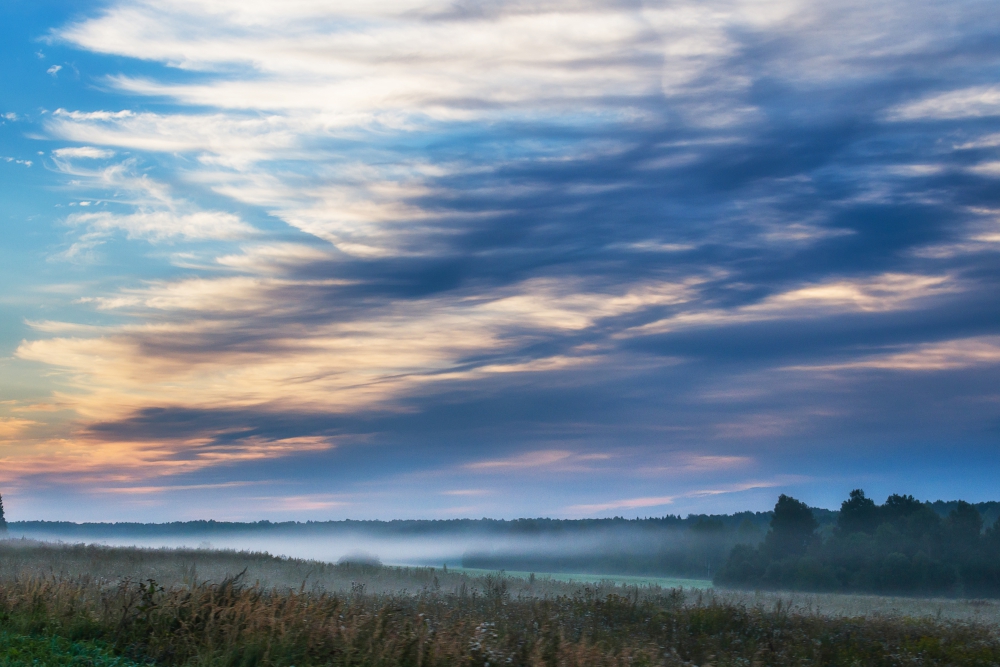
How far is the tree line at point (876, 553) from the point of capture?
247 ft

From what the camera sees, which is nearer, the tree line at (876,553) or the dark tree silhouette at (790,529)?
the tree line at (876,553)

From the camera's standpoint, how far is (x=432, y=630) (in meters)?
14.4

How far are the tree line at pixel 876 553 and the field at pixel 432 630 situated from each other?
54.7 meters

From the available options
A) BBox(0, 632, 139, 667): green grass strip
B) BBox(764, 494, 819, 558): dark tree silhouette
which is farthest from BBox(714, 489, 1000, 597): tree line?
BBox(0, 632, 139, 667): green grass strip

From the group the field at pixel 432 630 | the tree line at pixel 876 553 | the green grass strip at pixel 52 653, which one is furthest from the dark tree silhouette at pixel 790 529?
the green grass strip at pixel 52 653

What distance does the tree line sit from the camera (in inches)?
2970

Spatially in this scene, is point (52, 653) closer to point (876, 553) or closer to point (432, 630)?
point (432, 630)

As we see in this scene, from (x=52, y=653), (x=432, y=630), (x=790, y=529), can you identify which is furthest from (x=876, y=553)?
(x=52, y=653)

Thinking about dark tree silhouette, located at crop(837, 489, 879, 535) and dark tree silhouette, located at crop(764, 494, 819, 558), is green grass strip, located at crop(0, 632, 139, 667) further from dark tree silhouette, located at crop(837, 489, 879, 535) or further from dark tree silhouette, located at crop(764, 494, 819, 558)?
dark tree silhouette, located at crop(837, 489, 879, 535)

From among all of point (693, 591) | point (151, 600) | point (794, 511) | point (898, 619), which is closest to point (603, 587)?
point (693, 591)

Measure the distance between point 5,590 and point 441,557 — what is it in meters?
99.7

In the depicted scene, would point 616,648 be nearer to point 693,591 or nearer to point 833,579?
point 693,591

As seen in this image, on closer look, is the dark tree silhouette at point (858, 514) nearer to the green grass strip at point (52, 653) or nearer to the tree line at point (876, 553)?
the tree line at point (876, 553)

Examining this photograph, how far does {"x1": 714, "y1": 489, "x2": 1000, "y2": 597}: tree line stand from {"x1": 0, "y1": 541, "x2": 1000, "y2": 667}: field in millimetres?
54718
